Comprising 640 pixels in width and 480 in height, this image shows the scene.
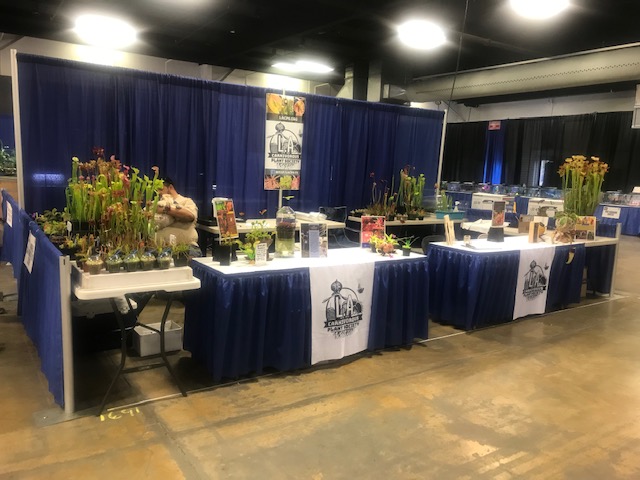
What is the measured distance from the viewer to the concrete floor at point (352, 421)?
2217mm

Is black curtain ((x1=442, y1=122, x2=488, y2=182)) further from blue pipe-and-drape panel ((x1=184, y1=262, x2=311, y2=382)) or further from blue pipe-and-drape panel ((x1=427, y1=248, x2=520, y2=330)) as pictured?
blue pipe-and-drape panel ((x1=184, y1=262, x2=311, y2=382))

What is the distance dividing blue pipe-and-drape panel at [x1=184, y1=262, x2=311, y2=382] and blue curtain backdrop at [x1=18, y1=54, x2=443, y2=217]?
6.64 ft

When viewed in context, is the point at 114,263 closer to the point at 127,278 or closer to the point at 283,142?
the point at 127,278

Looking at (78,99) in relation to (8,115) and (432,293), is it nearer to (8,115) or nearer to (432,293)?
(432,293)

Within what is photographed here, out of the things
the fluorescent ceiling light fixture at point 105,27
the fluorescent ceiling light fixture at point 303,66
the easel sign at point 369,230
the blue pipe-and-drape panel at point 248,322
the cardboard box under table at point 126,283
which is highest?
the fluorescent ceiling light fixture at point 303,66

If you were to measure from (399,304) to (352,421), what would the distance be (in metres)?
1.15

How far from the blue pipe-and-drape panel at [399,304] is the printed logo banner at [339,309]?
79 millimetres

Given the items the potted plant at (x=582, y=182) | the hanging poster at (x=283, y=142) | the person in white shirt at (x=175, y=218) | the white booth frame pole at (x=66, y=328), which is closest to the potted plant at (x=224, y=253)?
the white booth frame pole at (x=66, y=328)

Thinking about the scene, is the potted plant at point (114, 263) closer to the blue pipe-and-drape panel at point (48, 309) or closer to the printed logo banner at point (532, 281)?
the blue pipe-and-drape panel at point (48, 309)

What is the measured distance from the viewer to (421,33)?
583 cm

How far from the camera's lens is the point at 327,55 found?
901 centimetres

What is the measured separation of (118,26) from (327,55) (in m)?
4.02

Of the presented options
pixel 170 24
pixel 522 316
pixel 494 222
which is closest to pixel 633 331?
pixel 522 316

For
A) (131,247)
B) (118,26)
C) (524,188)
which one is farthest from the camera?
(524,188)
